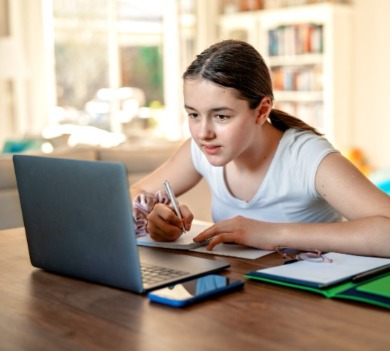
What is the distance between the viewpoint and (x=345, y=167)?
155cm

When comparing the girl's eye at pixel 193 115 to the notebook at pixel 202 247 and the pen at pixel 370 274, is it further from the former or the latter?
the pen at pixel 370 274

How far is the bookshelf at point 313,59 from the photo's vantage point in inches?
234

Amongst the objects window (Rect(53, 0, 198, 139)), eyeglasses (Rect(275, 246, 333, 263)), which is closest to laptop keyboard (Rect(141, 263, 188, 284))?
eyeglasses (Rect(275, 246, 333, 263))

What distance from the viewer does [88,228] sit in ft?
3.97

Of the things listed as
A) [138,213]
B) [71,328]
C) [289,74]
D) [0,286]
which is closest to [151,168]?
[138,213]

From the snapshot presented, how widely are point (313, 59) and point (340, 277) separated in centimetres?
519

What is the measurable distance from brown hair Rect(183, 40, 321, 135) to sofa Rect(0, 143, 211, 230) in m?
1.45

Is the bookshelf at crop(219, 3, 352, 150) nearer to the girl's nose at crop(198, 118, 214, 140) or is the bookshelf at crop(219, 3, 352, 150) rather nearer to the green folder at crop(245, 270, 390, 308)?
the girl's nose at crop(198, 118, 214, 140)

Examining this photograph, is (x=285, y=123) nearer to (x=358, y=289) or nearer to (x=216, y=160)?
(x=216, y=160)

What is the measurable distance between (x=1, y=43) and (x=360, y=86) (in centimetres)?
304

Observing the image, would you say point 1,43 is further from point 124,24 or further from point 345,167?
point 345,167

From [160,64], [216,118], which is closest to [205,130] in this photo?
[216,118]

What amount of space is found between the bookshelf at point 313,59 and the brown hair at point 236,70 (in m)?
4.48

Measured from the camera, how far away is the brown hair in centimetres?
152
